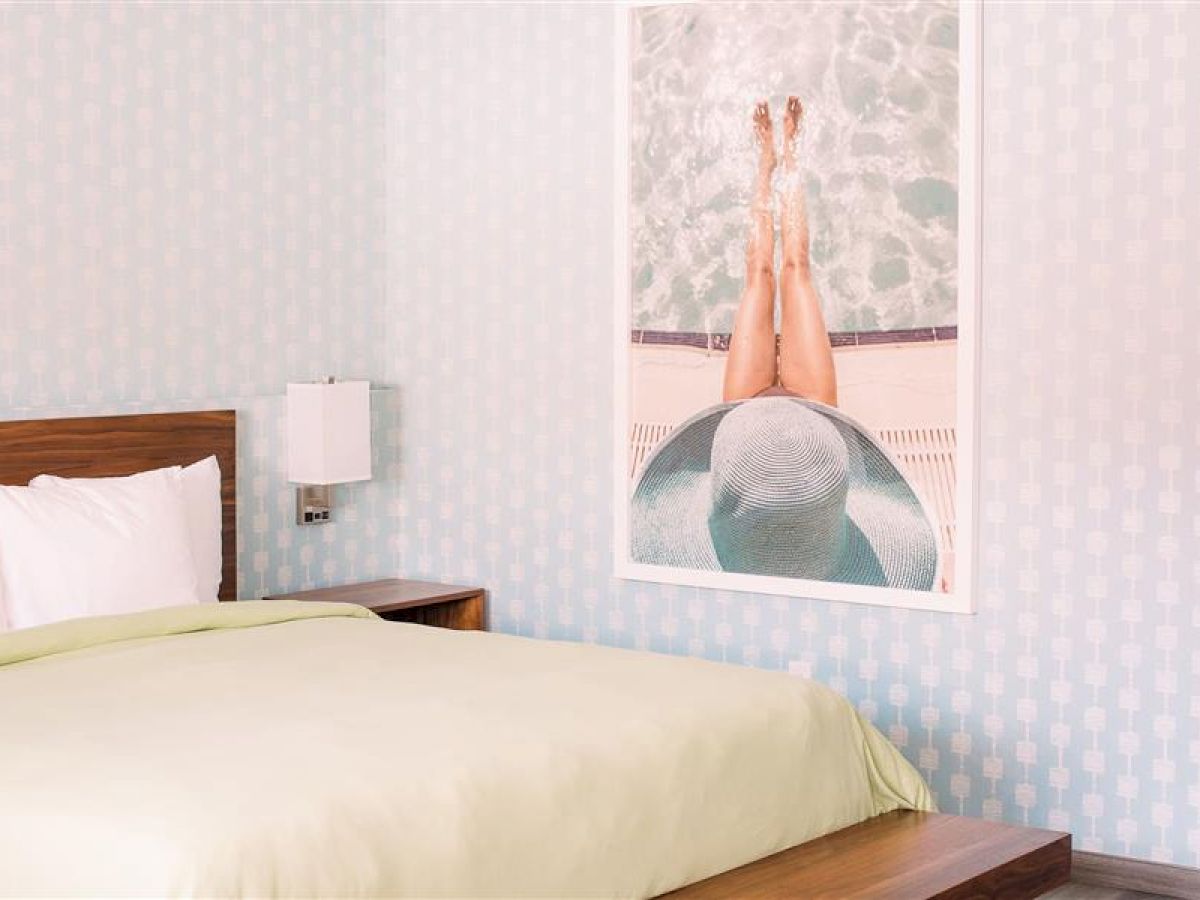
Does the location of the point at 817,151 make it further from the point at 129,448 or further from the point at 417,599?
the point at 129,448

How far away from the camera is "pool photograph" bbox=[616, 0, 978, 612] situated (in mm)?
4051

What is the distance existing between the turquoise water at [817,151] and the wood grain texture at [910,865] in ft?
4.46

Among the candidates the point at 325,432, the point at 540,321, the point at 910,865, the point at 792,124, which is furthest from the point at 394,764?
the point at 540,321

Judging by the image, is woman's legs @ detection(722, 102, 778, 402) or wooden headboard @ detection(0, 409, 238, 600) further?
woman's legs @ detection(722, 102, 778, 402)

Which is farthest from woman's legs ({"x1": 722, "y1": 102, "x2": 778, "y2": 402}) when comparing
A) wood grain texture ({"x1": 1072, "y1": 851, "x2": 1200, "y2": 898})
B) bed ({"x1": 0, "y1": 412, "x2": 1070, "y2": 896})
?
wood grain texture ({"x1": 1072, "y1": 851, "x2": 1200, "y2": 898})

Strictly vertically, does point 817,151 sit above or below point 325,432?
above

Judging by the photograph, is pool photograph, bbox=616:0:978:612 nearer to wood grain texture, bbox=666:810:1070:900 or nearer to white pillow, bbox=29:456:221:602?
wood grain texture, bbox=666:810:1070:900

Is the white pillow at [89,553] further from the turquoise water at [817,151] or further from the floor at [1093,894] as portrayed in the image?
the floor at [1093,894]

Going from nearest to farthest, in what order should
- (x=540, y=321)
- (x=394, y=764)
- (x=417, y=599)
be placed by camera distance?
(x=394, y=764), (x=417, y=599), (x=540, y=321)

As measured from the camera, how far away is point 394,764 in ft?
8.31

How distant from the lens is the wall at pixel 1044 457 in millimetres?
3758

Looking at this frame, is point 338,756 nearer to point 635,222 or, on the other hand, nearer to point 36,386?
point 36,386

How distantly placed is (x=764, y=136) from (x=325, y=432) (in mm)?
1441

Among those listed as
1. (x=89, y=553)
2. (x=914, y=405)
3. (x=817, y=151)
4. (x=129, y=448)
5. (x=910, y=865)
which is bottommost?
(x=910, y=865)
